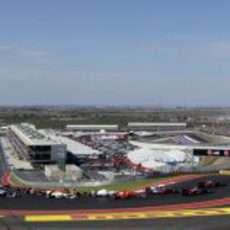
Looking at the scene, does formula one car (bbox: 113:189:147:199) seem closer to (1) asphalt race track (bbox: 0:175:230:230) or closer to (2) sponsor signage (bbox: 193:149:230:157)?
(1) asphalt race track (bbox: 0:175:230:230)

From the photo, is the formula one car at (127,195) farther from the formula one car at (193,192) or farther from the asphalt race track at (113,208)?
the formula one car at (193,192)

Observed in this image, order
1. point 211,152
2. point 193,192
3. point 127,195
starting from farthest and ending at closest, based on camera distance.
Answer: point 211,152 < point 193,192 < point 127,195

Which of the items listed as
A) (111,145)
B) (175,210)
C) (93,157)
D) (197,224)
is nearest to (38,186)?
(175,210)

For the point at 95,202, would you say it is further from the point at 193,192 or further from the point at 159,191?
the point at 193,192

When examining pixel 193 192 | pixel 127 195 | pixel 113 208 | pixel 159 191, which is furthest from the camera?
pixel 159 191

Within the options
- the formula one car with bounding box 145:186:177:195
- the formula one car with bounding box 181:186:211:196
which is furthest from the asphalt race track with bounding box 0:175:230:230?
the formula one car with bounding box 145:186:177:195

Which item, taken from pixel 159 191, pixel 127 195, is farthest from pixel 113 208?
pixel 159 191

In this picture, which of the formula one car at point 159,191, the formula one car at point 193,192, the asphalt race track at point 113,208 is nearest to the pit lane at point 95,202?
the asphalt race track at point 113,208

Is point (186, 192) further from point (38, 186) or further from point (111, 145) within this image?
point (111, 145)
